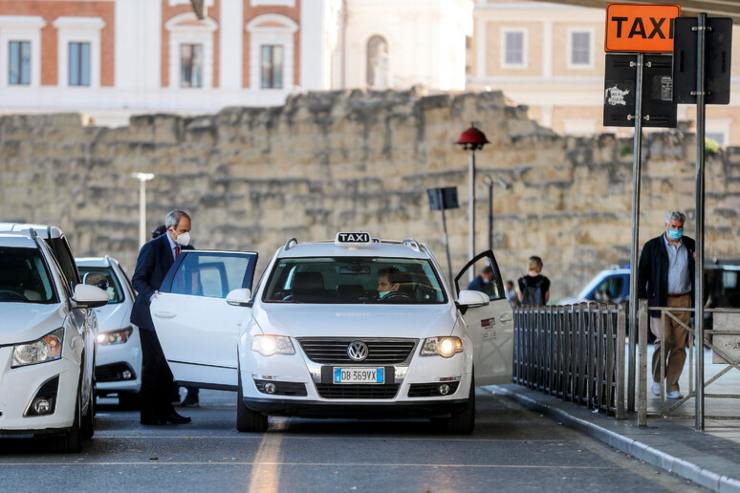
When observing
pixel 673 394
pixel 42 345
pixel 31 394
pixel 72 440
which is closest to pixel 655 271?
pixel 673 394

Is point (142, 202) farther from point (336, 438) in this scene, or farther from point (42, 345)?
point (42, 345)

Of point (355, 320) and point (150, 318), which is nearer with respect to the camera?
point (355, 320)

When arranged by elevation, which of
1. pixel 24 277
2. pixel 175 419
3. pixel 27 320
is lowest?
pixel 175 419

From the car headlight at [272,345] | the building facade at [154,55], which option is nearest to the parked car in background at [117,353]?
the car headlight at [272,345]

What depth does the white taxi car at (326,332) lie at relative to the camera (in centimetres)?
1448

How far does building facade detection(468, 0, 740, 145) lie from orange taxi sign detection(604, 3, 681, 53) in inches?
2845

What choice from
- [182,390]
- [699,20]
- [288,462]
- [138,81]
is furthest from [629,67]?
[138,81]

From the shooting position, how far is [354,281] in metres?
16.1

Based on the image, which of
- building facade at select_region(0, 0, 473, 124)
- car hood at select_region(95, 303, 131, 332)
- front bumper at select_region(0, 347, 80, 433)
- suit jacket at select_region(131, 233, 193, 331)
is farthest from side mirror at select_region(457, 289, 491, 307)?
building facade at select_region(0, 0, 473, 124)

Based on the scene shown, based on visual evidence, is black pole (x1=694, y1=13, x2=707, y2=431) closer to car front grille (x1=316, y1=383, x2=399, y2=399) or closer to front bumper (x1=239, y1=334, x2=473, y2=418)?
front bumper (x1=239, y1=334, x2=473, y2=418)

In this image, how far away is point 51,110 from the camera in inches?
3241

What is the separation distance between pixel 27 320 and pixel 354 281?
4056 mm

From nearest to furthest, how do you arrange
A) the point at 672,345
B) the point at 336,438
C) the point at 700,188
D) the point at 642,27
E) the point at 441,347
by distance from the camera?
the point at 700,188, the point at 441,347, the point at 336,438, the point at 642,27, the point at 672,345

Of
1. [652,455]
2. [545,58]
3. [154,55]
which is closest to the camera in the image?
[652,455]
